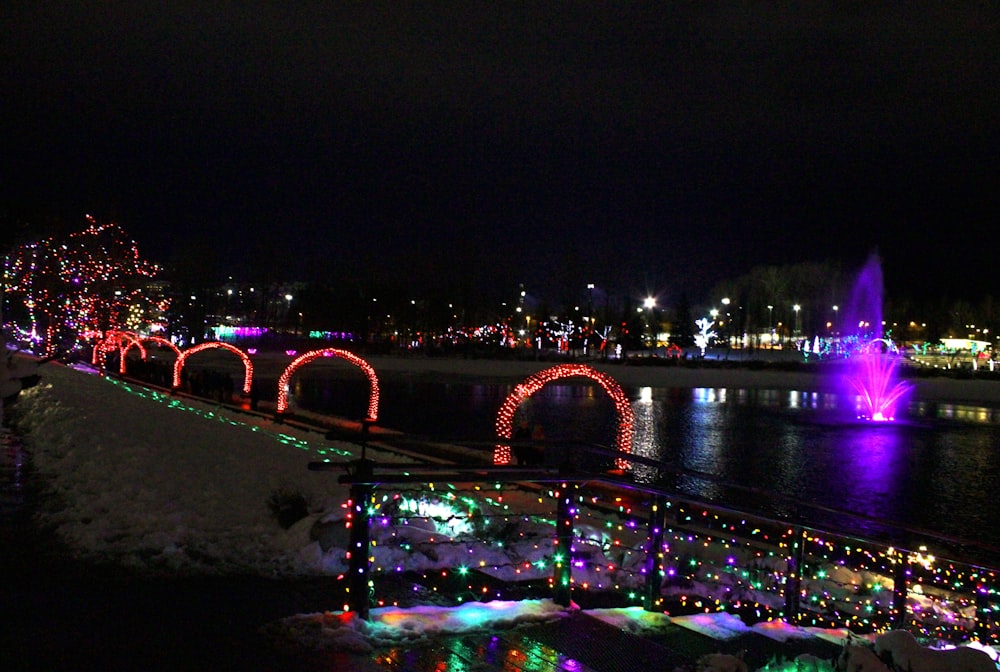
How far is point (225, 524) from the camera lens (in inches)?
340

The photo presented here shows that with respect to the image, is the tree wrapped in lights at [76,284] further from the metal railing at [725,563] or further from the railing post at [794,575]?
the railing post at [794,575]

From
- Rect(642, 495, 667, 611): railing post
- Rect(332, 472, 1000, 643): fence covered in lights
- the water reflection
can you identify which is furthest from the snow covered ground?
the water reflection

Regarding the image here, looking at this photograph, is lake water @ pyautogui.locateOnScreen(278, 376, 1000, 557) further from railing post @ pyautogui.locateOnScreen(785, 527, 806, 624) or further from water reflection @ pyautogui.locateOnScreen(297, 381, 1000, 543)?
railing post @ pyautogui.locateOnScreen(785, 527, 806, 624)

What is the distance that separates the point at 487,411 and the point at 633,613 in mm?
29814

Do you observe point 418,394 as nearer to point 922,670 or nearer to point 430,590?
point 430,590

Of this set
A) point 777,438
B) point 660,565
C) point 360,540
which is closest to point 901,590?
point 660,565

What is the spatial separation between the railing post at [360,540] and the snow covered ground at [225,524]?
139 millimetres

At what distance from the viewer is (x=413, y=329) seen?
118 metres

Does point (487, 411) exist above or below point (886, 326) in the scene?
below

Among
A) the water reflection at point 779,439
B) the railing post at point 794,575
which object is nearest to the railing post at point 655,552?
the water reflection at point 779,439

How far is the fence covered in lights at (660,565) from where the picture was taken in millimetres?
6973

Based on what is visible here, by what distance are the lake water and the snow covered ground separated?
1.41 m

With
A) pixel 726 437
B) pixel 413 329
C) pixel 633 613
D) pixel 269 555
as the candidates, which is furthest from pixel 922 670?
pixel 413 329

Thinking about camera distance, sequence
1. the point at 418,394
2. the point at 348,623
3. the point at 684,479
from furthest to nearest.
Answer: the point at 418,394
the point at 684,479
the point at 348,623
